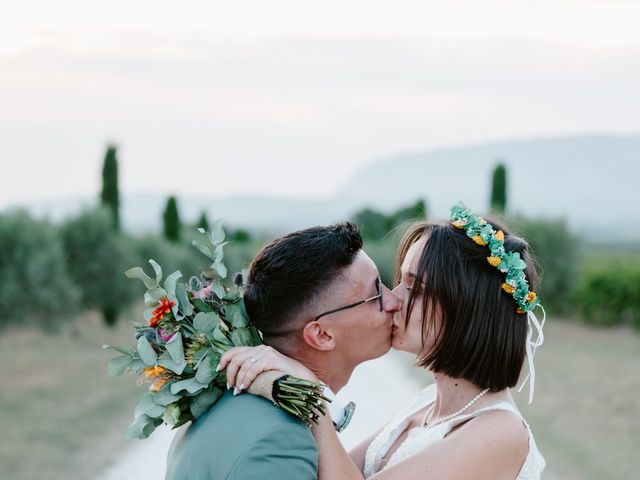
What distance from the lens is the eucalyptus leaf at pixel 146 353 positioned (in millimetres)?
3145

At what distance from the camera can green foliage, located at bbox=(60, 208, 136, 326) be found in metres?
26.0

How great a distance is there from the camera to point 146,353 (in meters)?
3.15

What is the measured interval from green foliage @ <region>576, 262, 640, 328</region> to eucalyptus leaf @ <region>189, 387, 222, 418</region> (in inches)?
1196

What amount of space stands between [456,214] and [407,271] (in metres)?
0.33

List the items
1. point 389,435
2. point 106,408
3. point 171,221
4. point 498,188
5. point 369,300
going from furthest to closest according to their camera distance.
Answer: point 498,188
point 171,221
point 106,408
point 389,435
point 369,300

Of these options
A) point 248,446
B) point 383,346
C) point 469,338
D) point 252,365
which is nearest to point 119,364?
point 252,365

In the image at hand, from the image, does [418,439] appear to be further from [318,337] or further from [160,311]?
[160,311]

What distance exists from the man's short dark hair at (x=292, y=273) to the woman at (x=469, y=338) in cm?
45

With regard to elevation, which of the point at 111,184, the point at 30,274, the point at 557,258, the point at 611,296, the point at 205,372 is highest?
the point at 111,184

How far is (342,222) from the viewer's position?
3.39 meters

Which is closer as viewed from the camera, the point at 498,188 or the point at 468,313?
the point at 468,313

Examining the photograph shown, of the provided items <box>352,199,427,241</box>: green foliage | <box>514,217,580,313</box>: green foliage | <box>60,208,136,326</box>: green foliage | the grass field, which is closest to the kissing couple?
the grass field

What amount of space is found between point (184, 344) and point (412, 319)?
0.94m

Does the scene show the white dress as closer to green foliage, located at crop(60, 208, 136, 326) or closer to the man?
the man
